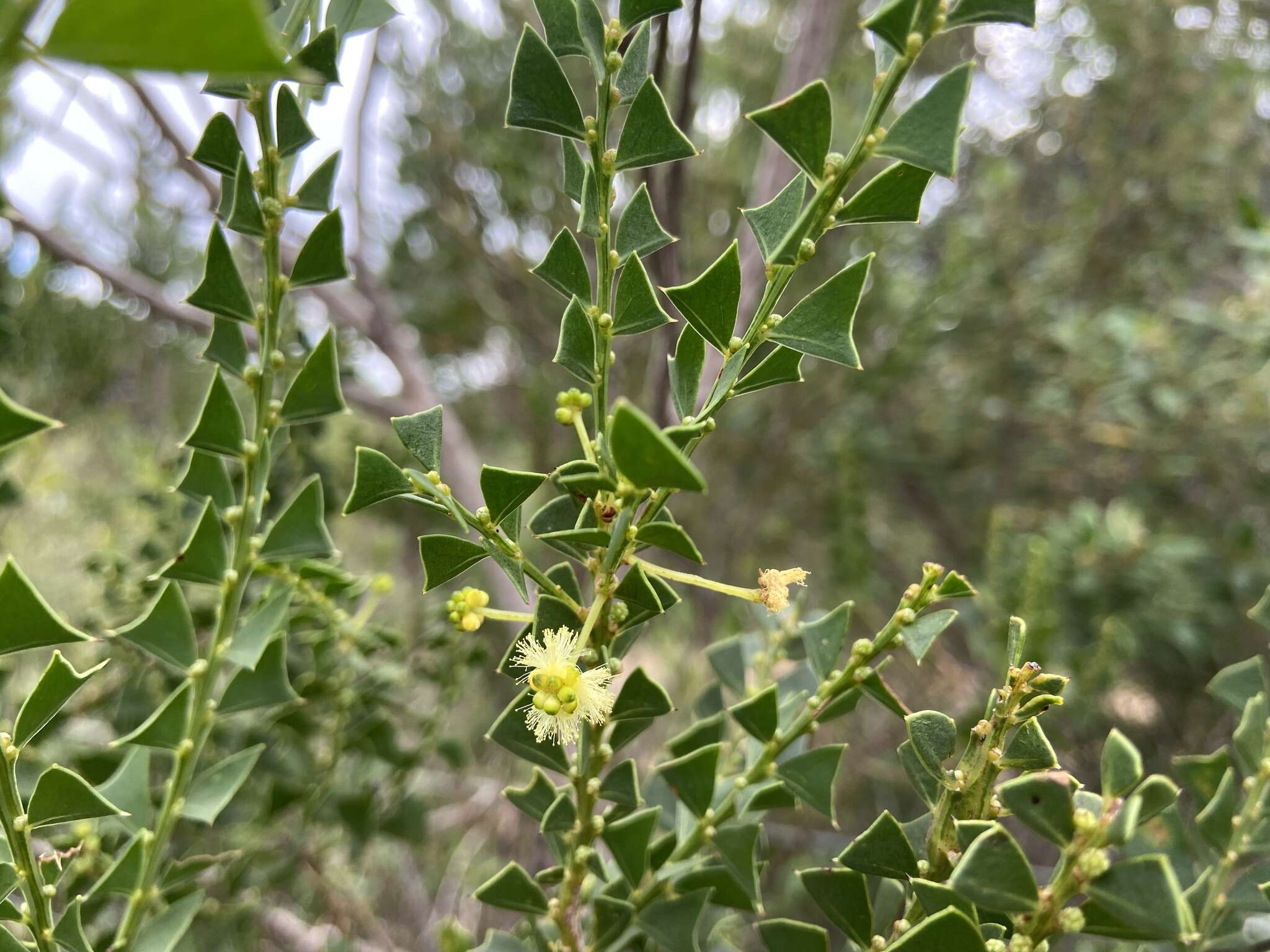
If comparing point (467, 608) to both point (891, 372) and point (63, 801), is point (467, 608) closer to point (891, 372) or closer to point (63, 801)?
point (63, 801)

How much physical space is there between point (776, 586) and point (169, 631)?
22 centimetres

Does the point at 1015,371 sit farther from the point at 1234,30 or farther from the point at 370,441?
the point at 370,441

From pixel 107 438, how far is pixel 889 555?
1.26 metres

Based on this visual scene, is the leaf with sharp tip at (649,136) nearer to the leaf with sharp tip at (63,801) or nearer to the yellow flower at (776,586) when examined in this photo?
the yellow flower at (776,586)

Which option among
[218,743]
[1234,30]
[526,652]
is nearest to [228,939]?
[218,743]

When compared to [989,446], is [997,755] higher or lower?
higher

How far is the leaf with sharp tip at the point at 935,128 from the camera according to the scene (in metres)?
0.19

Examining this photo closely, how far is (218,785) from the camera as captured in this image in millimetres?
322

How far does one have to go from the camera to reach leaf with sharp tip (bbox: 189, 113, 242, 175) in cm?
25

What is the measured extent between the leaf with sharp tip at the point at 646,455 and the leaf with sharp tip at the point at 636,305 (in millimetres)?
85

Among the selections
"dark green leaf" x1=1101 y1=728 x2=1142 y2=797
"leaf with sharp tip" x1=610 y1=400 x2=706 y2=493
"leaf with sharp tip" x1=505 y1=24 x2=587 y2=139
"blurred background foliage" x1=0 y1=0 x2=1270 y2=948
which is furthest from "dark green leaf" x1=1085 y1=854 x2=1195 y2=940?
"blurred background foliage" x1=0 y1=0 x2=1270 y2=948

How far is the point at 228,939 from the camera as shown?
468 millimetres

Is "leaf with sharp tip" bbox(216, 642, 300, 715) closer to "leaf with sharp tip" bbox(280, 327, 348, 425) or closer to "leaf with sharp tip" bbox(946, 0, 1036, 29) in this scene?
"leaf with sharp tip" bbox(280, 327, 348, 425)

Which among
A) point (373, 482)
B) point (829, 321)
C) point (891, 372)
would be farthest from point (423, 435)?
point (891, 372)
